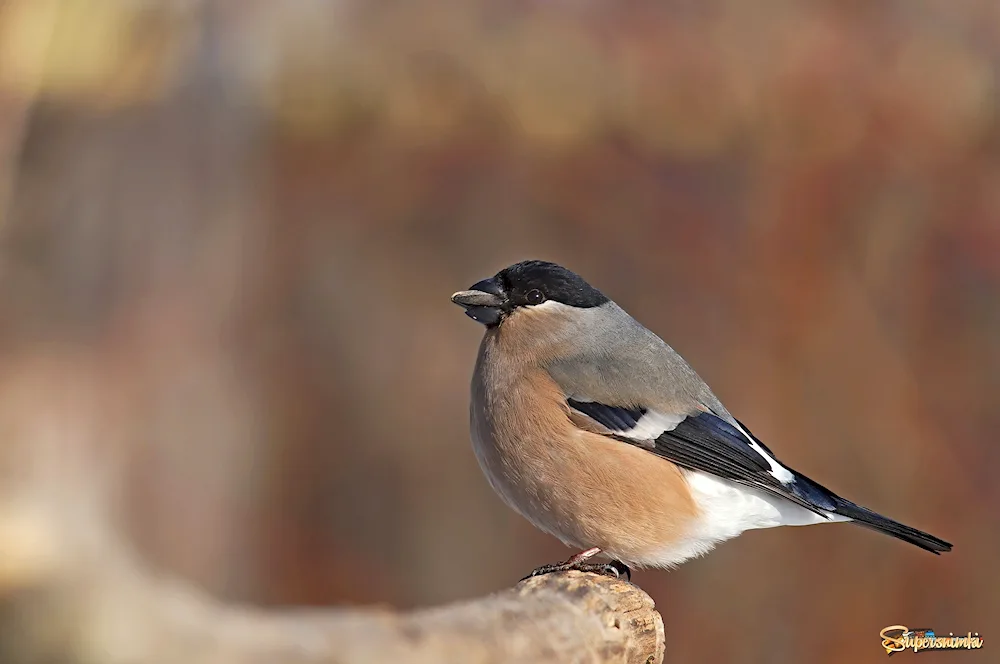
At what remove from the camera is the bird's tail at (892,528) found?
256 cm

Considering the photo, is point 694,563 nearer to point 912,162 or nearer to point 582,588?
point 912,162

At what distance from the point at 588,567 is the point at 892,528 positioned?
814 millimetres

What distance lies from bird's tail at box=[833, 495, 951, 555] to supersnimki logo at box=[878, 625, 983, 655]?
1.74 meters

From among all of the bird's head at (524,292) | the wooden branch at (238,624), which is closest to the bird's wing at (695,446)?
the bird's head at (524,292)

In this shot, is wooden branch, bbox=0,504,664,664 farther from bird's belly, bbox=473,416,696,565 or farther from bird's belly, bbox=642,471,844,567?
bird's belly, bbox=642,471,844,567

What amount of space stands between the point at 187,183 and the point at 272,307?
2.92 feet

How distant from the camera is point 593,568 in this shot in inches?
111

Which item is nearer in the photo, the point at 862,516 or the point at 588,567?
the point at 862,516

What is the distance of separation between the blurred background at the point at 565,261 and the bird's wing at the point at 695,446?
Result: 2691 mm

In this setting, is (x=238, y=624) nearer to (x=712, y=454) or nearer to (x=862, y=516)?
(x=712, y=454)

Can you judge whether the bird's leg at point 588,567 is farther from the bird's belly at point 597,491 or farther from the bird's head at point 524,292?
the bird's head at point 524,292

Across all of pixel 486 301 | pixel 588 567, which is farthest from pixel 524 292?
pixel 588 567

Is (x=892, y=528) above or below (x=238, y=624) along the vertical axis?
above

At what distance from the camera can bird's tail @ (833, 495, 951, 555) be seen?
2565 millimetres
